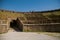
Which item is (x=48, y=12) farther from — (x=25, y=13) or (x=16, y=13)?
(x=16, y=13)

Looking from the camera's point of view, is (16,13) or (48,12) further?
(48,12)

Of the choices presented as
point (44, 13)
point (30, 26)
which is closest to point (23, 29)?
point (30, 26)

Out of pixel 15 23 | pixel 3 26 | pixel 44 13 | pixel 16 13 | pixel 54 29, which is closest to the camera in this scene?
pixel 3 26

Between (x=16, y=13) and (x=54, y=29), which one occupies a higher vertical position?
(x=16, y=13)

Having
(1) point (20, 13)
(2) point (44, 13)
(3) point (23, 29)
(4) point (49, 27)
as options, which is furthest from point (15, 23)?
(2) point (44, 13)

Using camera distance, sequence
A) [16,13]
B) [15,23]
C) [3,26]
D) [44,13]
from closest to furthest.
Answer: [3,26], [15,23], [16,13], [44,13]

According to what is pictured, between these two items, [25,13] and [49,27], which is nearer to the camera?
[49,27]

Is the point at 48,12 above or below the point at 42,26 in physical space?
above

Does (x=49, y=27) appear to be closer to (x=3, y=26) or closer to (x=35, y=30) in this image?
(x=35, y=30)

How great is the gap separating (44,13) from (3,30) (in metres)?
18.4

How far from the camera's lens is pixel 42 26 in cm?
1744

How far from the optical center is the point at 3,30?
15.1 metres

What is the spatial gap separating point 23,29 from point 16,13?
12616mm

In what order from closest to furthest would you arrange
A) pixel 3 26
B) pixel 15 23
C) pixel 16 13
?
pixel 3 26 < pixel 15 23 < pixel 16 13
